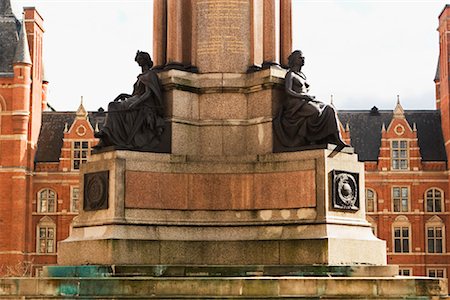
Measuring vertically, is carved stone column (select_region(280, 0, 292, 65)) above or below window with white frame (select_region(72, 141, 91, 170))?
below

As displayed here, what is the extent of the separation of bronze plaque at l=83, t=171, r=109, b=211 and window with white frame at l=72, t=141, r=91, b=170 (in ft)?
155

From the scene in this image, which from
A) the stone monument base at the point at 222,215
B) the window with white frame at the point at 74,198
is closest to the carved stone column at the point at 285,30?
the stone monument base at the point at 222,215

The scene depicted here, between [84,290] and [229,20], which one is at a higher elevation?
[229,20]

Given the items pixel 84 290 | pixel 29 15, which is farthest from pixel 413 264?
pixel 84 290

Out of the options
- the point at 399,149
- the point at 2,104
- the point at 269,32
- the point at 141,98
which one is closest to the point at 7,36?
the point at 2,104

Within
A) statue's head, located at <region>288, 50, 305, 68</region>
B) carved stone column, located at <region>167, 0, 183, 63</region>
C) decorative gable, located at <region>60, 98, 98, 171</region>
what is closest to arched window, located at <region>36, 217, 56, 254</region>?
decorative gable, located at <region>60, 98, 98, 171</region>

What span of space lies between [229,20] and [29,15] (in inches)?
1918

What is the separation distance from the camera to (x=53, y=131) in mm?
64812

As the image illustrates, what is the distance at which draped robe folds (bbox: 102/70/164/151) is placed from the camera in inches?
611

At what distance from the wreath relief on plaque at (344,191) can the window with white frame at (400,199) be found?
47183 mm

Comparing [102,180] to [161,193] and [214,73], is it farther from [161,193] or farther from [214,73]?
[214,73]

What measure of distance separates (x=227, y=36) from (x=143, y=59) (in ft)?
5.47

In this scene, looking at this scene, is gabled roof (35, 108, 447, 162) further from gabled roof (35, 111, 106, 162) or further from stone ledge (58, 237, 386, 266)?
stone ledge (58, 237, 386, 266)

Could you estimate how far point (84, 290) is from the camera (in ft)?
41.8
